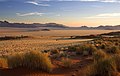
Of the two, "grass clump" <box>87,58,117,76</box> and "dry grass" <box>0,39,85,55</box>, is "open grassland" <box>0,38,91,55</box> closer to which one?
"dry grass" <box>0,39,85,55</box>

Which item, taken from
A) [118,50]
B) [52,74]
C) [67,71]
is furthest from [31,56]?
[118,50]

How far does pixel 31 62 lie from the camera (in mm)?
12836

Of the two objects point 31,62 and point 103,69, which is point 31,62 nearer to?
point 31,62

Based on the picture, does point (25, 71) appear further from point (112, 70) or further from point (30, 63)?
point (112, 70)

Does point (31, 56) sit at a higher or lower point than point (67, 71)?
higher

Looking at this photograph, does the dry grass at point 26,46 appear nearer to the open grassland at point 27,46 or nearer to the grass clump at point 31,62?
the open grassland at point 27,46

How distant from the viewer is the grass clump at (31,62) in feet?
42.1

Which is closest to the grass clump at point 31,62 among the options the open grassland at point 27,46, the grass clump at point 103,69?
the grass clump at point 103,69

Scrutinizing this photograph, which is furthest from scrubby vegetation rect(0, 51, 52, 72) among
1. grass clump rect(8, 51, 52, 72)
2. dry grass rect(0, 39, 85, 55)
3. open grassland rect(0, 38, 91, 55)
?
open grassland rect(0, 38, 91, 55)

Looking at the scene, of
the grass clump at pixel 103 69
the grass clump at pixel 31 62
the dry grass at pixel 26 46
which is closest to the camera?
the grass clump at pixel 103 69

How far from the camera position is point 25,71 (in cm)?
1217

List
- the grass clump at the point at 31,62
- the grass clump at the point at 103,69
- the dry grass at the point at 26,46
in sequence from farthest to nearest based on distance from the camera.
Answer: the dry grass at the point at 26,46 → the grass clump at the point at 31,62 → the grass clump at the point at 103,69

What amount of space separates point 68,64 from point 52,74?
106 inches

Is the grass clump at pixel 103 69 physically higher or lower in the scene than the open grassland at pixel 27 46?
higher
